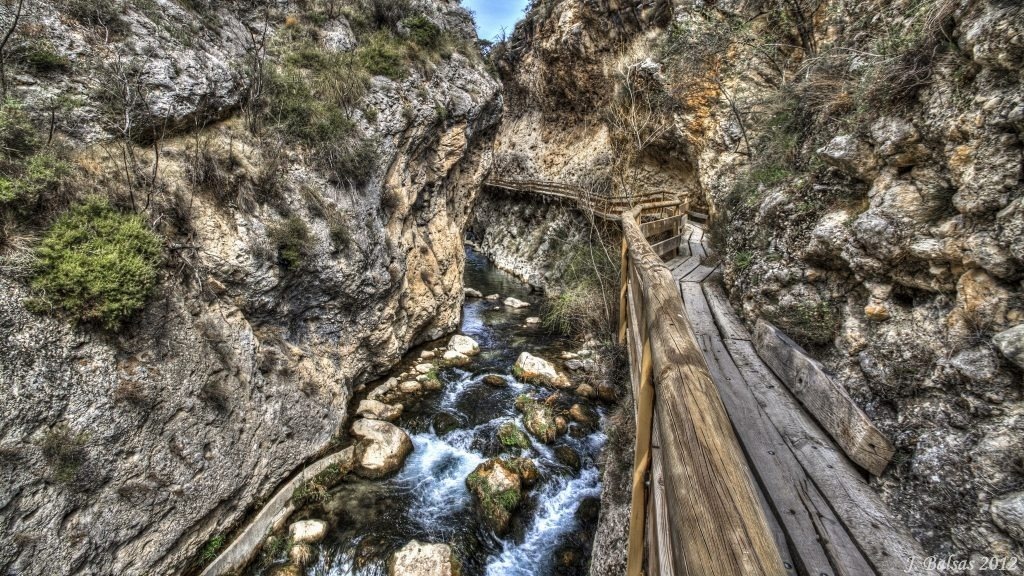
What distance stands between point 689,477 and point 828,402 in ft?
7.39

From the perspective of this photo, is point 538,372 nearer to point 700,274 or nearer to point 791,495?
point 700,274

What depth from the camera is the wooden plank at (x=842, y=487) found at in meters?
1.68

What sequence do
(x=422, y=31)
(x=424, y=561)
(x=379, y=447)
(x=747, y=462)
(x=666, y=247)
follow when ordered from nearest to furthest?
(x=747, y=462), (x=424, y=561), (x=379, y=447), (x=666, y=247), (x=422, y=31)

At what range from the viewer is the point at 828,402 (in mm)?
2496

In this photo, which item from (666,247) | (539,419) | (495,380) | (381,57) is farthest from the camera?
(381,57)

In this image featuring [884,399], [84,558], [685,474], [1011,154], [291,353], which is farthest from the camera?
[291,353]

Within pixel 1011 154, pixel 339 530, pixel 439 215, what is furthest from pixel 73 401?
pixel 439 215

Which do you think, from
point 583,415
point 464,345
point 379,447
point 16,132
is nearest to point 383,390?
point 379,447

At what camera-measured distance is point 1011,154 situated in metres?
2.02

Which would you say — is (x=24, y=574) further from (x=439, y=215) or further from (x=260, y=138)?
(x=439, y=215)

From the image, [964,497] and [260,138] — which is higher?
[260,138]

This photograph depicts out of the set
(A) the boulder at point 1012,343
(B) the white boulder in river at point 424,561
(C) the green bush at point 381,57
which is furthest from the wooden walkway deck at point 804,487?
(C) the green bush at point 381,57

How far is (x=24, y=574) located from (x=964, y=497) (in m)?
6.49

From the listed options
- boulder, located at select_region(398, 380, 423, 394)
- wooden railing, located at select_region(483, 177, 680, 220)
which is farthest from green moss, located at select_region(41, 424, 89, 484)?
wooden railing, located at select_region(483, 177, 680, 220)
